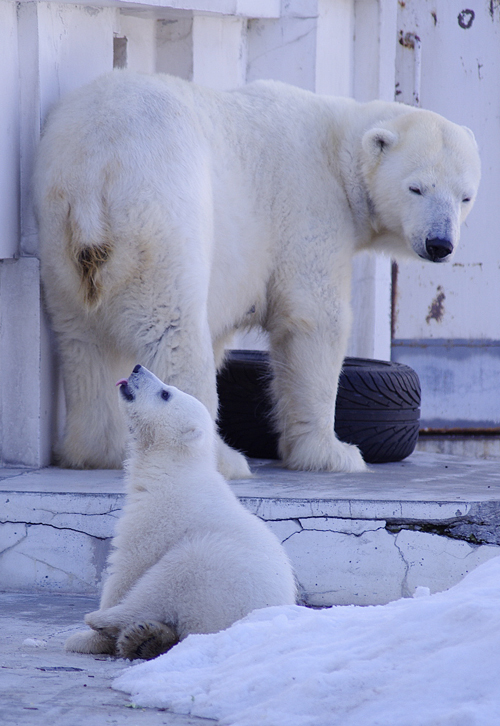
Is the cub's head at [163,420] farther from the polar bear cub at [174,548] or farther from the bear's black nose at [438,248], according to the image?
the bear's black nose at [438,248]

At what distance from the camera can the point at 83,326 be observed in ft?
15.0

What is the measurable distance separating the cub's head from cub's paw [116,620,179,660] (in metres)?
0.52

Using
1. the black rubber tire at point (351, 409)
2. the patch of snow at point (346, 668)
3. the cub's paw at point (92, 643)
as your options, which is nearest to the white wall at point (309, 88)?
the black rubber tire at point (351, 409)

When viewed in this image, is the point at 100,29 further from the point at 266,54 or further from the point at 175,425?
the point at 175,425

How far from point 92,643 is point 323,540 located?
1.35 m

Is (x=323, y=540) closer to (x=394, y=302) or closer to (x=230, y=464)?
(x=230, y=464)

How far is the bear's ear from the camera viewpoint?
491 centimetres

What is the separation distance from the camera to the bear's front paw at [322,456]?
16.4ft

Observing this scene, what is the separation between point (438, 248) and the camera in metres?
4.76

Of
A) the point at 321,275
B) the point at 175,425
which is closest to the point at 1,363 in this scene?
the point at 321,275

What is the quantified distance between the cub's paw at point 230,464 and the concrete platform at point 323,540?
549 millimetres

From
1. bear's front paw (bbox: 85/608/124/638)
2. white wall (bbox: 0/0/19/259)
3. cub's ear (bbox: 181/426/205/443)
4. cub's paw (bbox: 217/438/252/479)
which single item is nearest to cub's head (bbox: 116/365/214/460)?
cub's ear (bbox: 181/426/205/443)

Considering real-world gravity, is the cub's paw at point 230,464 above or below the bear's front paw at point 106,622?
above

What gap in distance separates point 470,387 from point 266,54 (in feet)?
9.41
